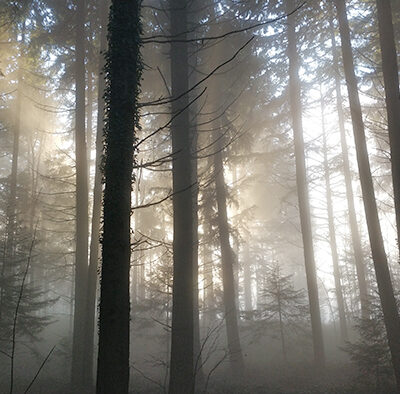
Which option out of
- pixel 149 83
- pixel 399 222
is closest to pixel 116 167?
pixel 399 222

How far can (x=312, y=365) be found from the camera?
13.3 metres

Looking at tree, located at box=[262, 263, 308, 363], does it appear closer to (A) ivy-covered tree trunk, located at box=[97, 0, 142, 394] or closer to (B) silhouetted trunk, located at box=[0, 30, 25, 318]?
(B) silhouetted trunk, located at box=[0, 30, 25, 318]

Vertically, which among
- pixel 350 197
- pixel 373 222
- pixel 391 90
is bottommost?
pixel 373 222

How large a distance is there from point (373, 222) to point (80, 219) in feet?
29.3

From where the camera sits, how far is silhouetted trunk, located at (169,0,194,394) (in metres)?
6.51

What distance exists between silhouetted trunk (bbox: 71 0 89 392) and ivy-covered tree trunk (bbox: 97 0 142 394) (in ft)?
24.8

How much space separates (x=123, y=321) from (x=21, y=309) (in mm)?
12001

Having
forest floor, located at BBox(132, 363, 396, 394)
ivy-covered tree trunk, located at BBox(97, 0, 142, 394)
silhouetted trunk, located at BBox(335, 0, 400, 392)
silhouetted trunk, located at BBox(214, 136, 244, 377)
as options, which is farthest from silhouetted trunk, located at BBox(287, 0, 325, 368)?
ivy-covered tree trunk, located at BBox(97, 0, 142, 394)

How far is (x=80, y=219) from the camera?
11.7 meters

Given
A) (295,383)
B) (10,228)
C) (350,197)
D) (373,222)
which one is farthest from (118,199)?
(350,197)

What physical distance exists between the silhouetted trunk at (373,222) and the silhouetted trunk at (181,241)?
543cm

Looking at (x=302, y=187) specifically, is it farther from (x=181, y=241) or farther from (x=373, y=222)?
(x=181, y=241)

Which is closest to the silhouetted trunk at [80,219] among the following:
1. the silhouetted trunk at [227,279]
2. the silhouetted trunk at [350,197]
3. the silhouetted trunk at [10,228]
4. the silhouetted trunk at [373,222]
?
the silhouetted trunk at [10,228]

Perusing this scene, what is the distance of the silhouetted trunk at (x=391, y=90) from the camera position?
28.6 feet
